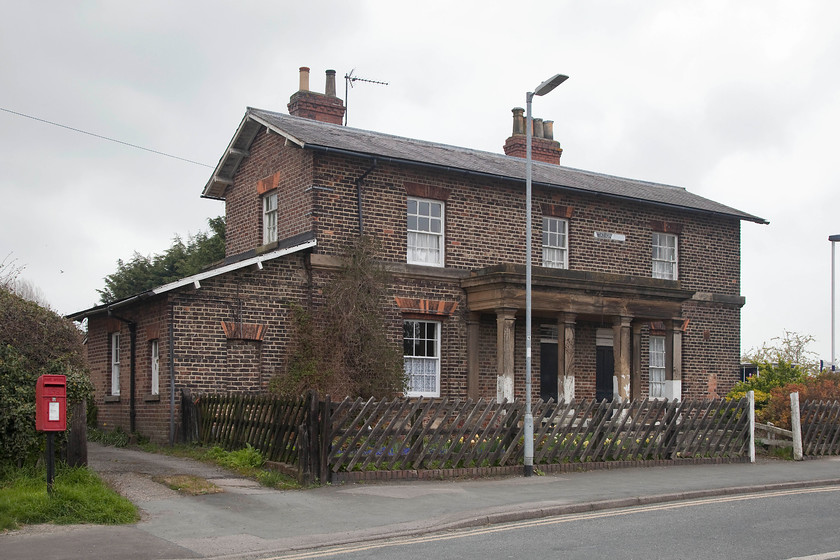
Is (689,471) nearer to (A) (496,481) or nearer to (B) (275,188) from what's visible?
(A) (496,481)

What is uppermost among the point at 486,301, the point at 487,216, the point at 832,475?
the point at 487,216

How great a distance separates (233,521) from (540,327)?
45.0 ft

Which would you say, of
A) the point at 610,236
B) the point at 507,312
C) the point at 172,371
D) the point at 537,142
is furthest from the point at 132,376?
the point at 537,142

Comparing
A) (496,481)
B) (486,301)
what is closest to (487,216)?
(486,301)

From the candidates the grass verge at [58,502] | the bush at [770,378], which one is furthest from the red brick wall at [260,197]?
the bush at [770,378]

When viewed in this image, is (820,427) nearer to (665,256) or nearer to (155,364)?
(665,256)

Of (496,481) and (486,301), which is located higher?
(486,301)

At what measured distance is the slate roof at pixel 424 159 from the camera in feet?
68.4

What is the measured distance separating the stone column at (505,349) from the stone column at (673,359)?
496 cm

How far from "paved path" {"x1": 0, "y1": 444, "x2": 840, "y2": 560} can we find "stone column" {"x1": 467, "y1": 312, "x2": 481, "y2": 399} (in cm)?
587

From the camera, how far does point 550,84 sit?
15.3 meters

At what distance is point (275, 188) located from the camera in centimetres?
2208

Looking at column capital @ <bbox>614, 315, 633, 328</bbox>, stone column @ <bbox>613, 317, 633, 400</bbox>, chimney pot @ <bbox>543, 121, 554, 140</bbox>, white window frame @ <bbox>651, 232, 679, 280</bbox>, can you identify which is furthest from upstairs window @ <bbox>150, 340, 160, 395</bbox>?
chimney pot @ <bbox>543, 121, 554, 140</bbox>

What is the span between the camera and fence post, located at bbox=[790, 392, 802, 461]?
18844 mm
